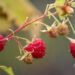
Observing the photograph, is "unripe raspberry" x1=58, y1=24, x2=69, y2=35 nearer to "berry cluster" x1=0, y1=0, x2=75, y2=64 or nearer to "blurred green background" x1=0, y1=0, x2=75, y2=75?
"berry cluster" x1=0, y1=0, x2=75, y2=64

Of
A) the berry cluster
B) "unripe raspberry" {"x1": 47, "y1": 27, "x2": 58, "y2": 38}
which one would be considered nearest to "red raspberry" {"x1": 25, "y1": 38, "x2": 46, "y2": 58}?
the berry cluster

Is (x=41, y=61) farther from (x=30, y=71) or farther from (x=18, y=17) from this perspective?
(x=18, y=17)

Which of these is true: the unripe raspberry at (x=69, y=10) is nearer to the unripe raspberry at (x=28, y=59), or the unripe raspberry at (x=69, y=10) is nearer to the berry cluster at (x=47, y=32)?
the berry cluster at (x=47, y=32)

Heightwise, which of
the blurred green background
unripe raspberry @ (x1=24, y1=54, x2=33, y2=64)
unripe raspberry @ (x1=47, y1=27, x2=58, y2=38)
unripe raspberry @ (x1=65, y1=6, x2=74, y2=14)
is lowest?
unripe raspberry @ (x1=24, y1=54, x2=33, y2=64)

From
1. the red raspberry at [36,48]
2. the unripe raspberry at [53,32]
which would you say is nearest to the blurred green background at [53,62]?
the red raspberry at [36,48]

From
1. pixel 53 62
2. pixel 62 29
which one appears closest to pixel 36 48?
pixel 62 29

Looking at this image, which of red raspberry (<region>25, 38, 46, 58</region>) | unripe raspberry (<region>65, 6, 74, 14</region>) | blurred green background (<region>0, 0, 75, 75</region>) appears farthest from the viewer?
blurred green background (<region>0, 0, 75, 75</region>)

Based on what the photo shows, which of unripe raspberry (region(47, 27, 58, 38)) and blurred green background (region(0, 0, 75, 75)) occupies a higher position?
blurred green background (region(0, 0, 75, 75))

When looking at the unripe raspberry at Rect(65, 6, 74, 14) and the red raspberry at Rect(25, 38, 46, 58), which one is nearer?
the unripe raspberry at Rect(65, 6, 74, 14)

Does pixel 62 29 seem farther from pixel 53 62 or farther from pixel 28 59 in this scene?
pixel 53 62

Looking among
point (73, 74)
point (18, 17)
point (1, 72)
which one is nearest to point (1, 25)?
point (18, 17)

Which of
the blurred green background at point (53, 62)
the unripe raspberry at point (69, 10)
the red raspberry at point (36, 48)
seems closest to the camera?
the unripe raspberry at point (69, 10)

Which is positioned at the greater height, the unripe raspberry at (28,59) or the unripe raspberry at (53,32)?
the unripe raspberry at (53,32)
